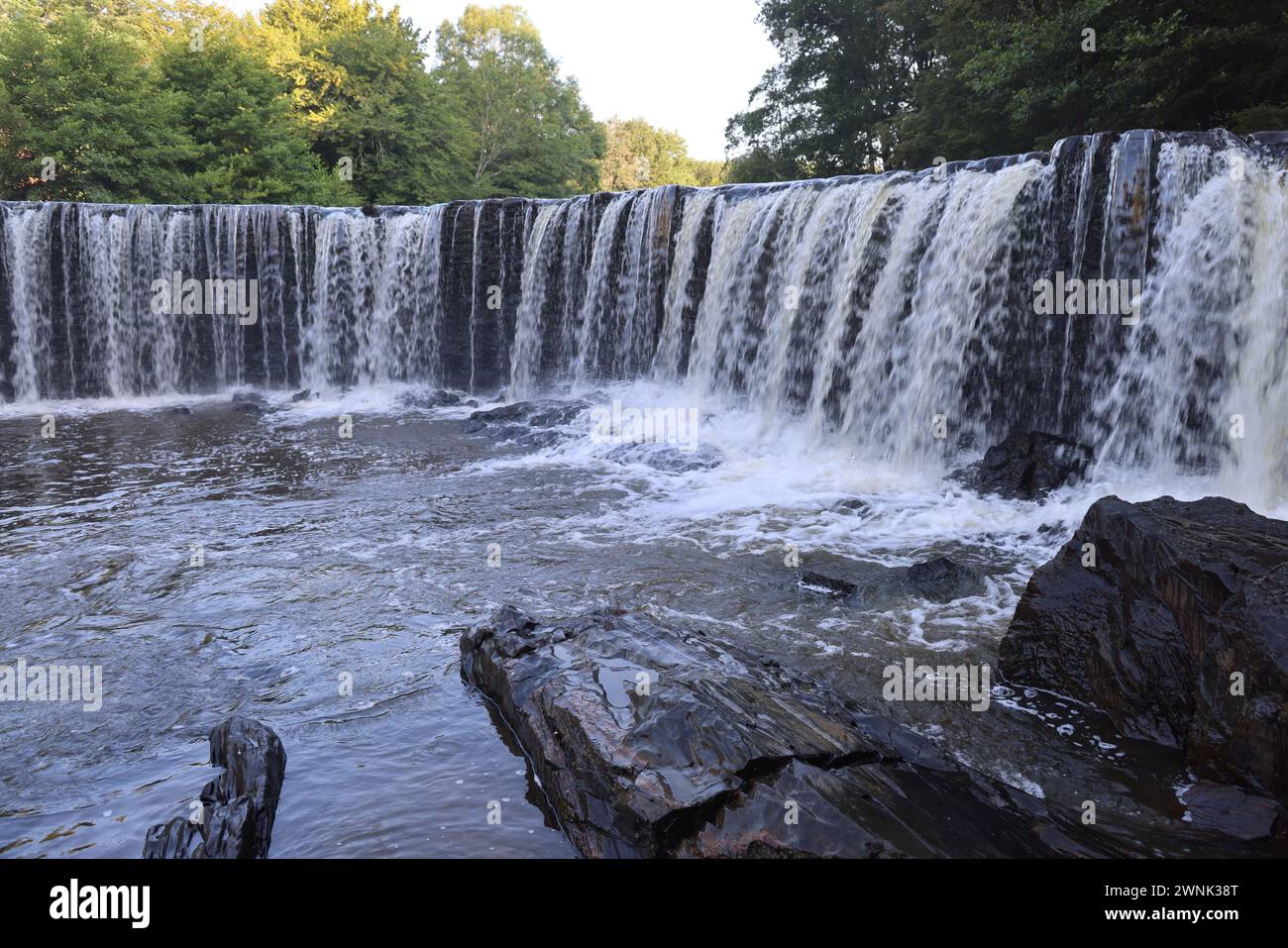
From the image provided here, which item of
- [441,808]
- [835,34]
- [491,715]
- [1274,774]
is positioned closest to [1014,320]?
[1274,774]

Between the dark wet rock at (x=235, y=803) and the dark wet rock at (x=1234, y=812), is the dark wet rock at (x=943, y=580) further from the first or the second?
the dark wet rock at (x=235, y=803)

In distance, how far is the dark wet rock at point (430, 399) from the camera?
1606 centimetres

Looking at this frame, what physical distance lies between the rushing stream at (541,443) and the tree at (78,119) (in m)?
6.95

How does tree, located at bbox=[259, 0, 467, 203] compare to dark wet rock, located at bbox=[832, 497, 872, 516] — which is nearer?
dark wet rock, located at bbox=[832, 497, 872, 516]

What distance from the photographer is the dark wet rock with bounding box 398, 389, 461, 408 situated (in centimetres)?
1606

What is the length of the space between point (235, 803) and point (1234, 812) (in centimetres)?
401

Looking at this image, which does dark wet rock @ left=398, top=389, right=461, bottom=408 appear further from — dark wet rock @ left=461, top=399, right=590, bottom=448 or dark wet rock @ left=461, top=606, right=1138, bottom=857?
dark wet rock @ left=461, top=606, right=1138, bottom=857

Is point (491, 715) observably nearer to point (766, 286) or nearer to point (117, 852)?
point (117, 852)

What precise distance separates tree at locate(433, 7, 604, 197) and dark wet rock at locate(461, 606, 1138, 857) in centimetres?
3321

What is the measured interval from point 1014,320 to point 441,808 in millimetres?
8551

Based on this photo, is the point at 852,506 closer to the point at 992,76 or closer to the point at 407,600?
the point at 407,600

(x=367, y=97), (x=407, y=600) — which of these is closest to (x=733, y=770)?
(x=407, y=600)

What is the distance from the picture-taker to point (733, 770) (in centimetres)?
316

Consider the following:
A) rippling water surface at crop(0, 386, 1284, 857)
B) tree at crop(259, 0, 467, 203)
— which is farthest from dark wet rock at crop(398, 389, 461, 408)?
tree at crop(259, 0, 467, 203)
